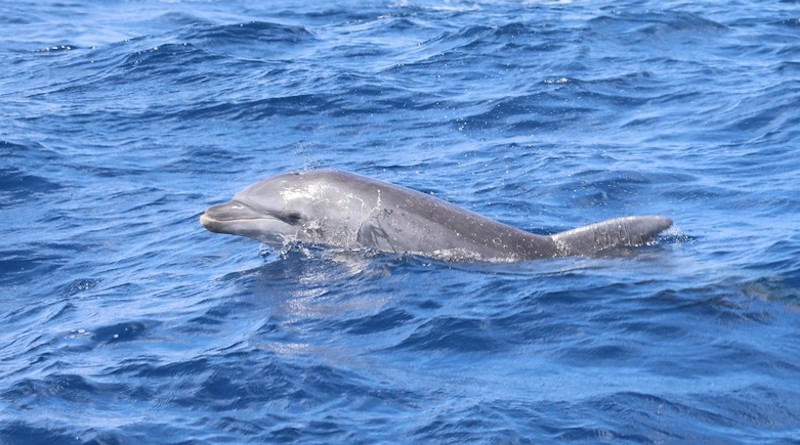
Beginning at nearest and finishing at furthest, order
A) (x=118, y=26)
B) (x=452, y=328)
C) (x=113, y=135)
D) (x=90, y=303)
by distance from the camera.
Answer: (x=452, y=328)
(x=90, y=303)
(x=113, y=135)
(x=118, y=26)

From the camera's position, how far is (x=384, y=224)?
1280 cm

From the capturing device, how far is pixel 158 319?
39.9 feet

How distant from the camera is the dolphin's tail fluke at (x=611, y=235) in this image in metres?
12.3

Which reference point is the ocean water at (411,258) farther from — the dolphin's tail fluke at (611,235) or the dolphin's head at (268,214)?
the dolphin's head at (268,214)

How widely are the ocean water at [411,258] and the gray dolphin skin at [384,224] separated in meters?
0.24

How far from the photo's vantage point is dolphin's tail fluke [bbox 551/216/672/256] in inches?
484

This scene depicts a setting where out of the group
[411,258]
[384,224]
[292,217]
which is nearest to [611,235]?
[411,258]

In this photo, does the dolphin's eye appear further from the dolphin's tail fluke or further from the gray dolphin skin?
the dolphin's tail fluke

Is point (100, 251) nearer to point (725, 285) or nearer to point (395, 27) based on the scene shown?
point (725, 285)

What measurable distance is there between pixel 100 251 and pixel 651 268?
6.55m

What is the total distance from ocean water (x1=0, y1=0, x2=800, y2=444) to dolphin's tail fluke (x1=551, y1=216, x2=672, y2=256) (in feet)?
0.71

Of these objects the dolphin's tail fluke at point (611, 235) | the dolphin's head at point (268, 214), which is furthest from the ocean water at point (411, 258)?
the dolphin's head at point (268, 214)

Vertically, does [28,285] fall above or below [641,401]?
below

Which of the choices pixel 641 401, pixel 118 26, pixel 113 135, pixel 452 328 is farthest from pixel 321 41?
pixel 641 401
